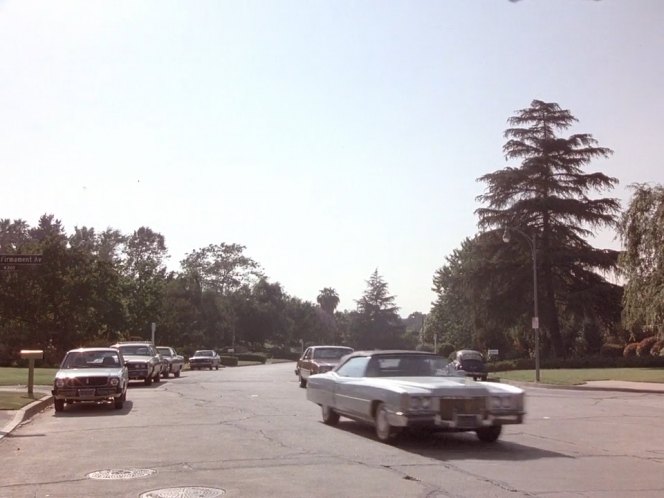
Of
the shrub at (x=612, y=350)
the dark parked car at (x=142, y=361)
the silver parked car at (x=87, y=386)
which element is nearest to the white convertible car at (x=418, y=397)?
the silver parked car at (x=87, y=386)

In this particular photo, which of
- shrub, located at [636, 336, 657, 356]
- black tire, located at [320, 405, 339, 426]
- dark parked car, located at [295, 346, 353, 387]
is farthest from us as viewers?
shrub, located at [636, 336, 657, 356]

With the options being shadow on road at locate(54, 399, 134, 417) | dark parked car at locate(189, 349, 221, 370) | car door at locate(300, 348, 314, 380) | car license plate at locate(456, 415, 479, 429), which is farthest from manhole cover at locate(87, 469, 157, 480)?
dark parked car at locate(189, 349, 221, 370)

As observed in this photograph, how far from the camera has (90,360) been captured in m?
19.2

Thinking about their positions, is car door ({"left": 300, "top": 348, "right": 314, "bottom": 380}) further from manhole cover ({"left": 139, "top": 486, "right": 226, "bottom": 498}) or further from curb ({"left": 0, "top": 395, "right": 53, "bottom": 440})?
manhole cover ({"left": 139, "top": 486, "right": 226, "bottom": 498})

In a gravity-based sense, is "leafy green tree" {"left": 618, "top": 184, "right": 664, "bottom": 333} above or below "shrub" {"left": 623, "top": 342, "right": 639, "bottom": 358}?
above

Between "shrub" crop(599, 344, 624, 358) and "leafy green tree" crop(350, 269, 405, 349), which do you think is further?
"leafy green tree" crop(350, 269, 405, 349)

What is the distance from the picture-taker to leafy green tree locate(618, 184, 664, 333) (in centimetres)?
3512

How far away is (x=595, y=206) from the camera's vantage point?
54.2m

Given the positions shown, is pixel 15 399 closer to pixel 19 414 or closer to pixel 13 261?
pixel 19 414

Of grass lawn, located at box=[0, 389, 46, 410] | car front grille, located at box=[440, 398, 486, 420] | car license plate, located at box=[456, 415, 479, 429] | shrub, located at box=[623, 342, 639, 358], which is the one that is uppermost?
shrub, located at box=[623, 342, 639, 358]

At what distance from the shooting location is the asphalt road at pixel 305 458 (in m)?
8.15

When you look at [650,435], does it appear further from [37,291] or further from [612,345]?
[612,345]

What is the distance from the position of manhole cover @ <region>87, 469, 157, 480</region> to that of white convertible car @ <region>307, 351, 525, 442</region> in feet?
12.5

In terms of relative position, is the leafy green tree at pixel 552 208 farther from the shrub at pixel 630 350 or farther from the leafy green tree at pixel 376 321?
the leafy green tree at pixel 376 321
